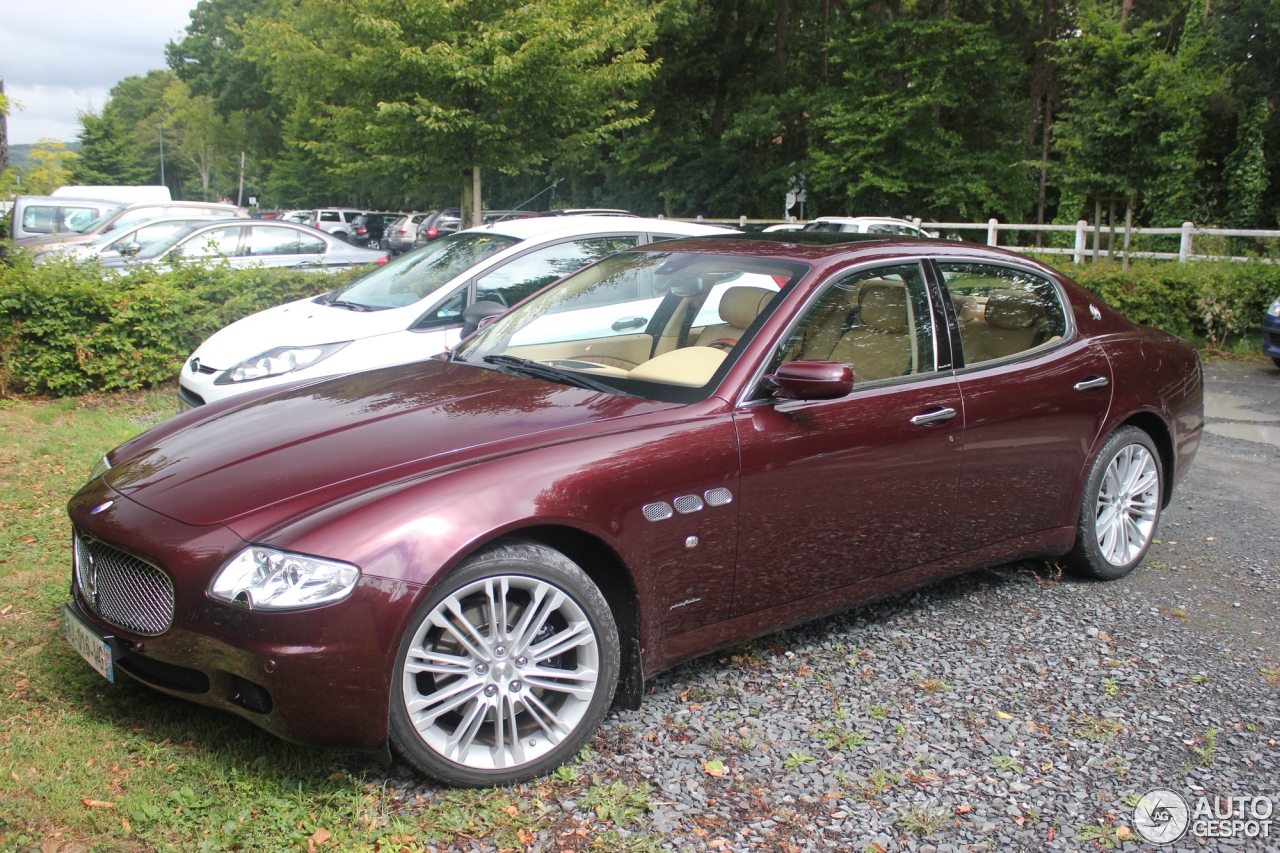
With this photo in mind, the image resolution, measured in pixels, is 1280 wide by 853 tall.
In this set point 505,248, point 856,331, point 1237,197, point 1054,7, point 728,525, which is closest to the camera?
point 728,525

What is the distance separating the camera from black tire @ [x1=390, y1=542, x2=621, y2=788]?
2814 mm

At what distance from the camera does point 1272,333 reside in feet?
37.0

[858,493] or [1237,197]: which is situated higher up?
[1237,197]

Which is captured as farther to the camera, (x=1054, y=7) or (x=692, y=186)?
(x=692, y=186)

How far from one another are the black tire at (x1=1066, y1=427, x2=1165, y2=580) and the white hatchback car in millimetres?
2626

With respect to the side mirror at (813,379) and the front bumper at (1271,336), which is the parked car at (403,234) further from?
the side mirror at (813,379)

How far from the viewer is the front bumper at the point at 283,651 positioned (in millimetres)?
2656

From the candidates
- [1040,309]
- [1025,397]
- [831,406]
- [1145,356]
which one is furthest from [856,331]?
[1145,356]

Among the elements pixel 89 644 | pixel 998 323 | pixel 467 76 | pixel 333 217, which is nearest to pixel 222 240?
pixel 467 76

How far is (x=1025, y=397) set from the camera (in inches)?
169

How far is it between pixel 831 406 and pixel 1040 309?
161 cm

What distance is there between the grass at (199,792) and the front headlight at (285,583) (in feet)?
2.03

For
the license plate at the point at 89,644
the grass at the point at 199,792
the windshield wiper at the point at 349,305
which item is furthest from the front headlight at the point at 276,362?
the license plate at the point at 89,644

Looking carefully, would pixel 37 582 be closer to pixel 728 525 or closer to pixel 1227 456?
pixel 728 525
